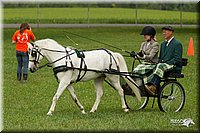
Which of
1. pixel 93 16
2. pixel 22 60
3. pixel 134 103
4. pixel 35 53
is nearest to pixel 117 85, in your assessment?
pixel 134 103

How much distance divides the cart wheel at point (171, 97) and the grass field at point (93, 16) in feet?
109

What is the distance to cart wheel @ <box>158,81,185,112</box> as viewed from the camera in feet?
38.7

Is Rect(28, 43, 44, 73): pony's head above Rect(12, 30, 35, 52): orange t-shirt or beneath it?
beneath

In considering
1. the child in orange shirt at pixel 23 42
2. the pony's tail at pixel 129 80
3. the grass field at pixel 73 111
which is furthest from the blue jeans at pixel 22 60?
the pony's tail at pixel 129 80

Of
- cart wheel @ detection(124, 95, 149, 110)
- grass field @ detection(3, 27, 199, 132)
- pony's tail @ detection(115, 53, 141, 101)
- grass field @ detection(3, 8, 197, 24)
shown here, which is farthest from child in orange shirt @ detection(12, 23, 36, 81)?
grass field @ detection(3, 8, 197, 24)

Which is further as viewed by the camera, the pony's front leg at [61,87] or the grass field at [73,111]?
the pony's front leg at [61,87]

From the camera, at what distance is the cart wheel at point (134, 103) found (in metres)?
12.5

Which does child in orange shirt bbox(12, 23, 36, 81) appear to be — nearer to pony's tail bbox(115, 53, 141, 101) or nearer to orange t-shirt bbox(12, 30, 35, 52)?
orange t-shirt bbox(12, 30, 35, 52)

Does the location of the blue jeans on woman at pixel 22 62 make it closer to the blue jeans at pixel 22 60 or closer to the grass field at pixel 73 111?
the blue jeans at pixel 22 60

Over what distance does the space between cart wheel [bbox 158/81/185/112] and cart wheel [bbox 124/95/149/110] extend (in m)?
0.64

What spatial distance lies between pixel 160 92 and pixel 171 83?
1.28 feet

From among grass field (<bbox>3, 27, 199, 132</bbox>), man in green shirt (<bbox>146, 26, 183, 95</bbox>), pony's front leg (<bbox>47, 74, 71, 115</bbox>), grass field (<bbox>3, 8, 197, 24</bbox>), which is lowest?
grass field (<bbox>3, 27, 199, 132</bbox>)

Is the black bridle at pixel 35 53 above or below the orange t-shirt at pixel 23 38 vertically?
below

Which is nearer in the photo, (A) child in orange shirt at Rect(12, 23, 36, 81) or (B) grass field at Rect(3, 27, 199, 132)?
(B) grass field at Rect(3, 27, 199, 132)
